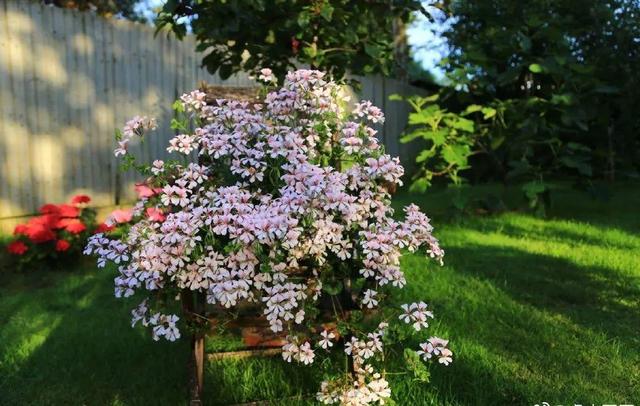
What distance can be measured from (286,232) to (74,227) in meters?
3.44

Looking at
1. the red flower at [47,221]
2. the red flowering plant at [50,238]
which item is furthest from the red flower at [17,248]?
the red flower at [47,221]

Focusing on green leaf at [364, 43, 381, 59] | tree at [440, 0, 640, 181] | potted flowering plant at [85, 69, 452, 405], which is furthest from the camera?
tree at [440, 0, 640, 181]

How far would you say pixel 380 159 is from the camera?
244 cm

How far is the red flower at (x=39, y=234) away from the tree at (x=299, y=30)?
198cm

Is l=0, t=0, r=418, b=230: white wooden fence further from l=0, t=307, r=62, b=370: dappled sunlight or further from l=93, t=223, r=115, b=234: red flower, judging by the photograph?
l=0, t=307, r=62, b=370: dappled sunlight

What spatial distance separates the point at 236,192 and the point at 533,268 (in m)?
3.17

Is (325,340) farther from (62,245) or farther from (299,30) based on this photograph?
(62,245)

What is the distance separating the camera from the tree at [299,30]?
11.8ft

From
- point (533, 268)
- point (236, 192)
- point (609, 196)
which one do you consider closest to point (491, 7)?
point (609, 196)

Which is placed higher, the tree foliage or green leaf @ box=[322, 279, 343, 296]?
the tree foliage

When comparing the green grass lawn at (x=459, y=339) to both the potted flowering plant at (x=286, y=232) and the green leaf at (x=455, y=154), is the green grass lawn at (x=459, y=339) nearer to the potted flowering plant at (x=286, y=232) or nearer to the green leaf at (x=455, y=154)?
the potted flowering plant at (x=286, y=232)

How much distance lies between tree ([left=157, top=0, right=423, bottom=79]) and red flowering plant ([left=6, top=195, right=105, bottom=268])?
1.94m

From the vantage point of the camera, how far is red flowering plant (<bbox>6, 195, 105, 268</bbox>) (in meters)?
4.86

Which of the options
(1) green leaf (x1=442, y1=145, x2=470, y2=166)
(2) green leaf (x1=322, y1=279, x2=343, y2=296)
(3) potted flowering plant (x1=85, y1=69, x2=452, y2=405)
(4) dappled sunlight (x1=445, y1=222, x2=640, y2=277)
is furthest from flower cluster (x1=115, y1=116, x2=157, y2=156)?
(1) green leaf (x1=442, y1=145, x2=470, y2=166)
